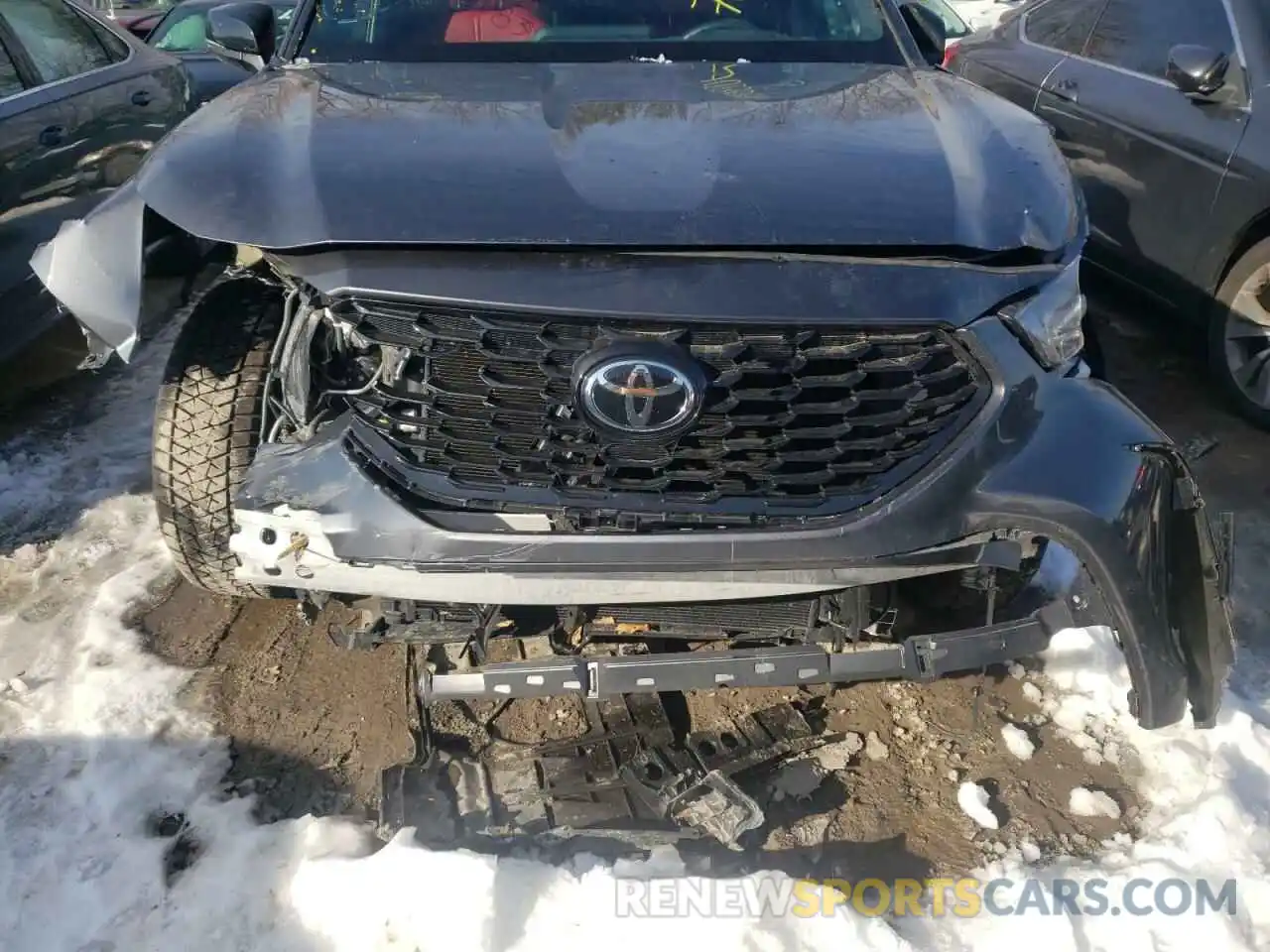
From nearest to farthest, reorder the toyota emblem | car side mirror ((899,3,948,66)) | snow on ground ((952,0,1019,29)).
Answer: the toyota emblem, car side mirror ((899,3,948,66)), snow on ground ((952,0,1019,29))

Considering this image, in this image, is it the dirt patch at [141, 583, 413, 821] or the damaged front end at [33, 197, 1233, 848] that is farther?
the dirt patch at [141, 583, 413, 821]

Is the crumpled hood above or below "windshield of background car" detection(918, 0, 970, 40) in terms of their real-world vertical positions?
above

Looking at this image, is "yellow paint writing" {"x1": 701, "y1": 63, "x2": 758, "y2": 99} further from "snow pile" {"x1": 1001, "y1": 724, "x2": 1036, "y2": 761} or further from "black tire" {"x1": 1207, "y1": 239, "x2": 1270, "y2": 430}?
"black tire" {"x1": 1207, "y1": 239, "x2": 1270, "y2": 430}

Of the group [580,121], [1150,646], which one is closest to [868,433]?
[1150,646]

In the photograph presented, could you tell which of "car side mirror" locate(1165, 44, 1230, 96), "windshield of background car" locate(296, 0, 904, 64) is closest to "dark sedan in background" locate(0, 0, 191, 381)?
"windshield of background car" locate(296, 0, 904, 64)

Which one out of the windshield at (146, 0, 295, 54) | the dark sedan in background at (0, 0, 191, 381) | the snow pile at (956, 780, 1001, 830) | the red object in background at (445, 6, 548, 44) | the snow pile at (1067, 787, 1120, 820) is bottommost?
the windshield at (146, 0, 295, 54)

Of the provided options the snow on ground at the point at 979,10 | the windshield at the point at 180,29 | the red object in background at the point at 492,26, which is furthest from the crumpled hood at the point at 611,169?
the snow on ground at the point at 979,10

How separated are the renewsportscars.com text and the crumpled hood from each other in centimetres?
127

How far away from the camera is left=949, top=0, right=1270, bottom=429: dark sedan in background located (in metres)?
3.83

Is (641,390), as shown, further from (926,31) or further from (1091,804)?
(926,31)

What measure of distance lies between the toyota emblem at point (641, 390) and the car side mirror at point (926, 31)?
6.08 ft

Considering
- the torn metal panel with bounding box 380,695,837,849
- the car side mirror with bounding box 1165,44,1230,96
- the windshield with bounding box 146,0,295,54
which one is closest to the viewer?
the torn metal panel with bounding box 380,695,837,849

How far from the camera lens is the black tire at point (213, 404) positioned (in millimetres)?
2441

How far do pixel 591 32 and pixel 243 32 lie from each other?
3.75ft
